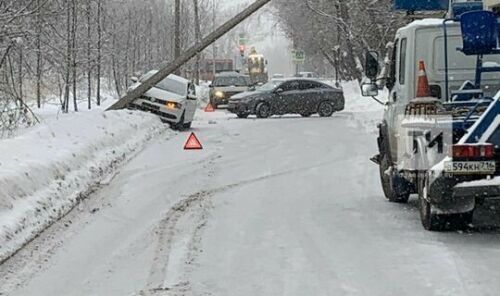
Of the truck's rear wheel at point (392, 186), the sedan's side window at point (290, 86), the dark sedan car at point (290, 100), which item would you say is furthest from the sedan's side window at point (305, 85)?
the truck's rear wheel at point (392, 186)

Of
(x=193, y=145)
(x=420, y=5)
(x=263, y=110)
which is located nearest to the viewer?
(x=420, y=5)

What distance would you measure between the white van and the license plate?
17.7 metres

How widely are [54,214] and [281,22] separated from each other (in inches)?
2497

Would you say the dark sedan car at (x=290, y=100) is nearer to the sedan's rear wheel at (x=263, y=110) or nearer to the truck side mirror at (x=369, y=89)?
the sedan's rear wheel at (x=263, y=110)

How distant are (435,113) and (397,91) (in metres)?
1.65

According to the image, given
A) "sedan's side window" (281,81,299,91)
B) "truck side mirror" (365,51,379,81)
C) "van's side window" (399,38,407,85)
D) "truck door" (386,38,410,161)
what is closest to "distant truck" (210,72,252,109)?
"sedan's side window" (281,81,299,91)

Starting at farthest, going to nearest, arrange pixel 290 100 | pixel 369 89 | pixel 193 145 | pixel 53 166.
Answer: pixel 290 100 < pixel 193 145 < pixel 53 166 < pixel 369 89

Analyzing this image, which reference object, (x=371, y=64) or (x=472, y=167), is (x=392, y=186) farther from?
(x=472, y=167)

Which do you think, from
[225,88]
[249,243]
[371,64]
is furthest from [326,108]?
[249,243]

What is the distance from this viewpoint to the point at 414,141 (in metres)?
9.45

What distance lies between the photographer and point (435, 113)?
912 centimetres

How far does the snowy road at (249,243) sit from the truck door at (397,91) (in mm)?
959

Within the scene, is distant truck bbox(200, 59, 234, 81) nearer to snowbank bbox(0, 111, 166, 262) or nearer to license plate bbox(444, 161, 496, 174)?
snowbank bbox(0, 111, 166, 262)

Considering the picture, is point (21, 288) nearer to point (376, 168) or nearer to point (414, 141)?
point (414, 141)
